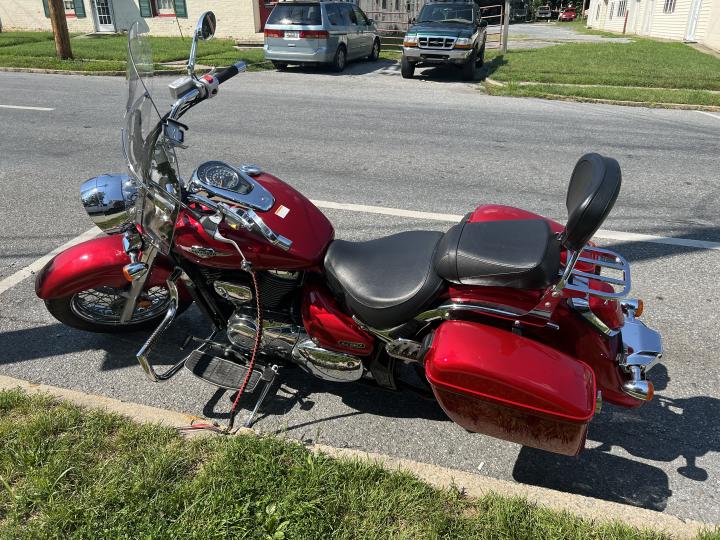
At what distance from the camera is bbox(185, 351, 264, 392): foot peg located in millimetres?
2736

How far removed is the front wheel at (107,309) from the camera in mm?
3137

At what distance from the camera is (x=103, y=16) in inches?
968

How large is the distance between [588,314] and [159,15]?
995 inches

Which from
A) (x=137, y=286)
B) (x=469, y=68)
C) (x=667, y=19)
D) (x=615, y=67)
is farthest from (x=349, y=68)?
(x=667, y=19)

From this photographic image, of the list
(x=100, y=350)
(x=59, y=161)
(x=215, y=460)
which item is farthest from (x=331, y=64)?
(x=215, y=460)

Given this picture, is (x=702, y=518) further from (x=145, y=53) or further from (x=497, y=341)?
(x=145, y=53)

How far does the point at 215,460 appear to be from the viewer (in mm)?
2391

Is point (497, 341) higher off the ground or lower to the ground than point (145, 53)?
lower

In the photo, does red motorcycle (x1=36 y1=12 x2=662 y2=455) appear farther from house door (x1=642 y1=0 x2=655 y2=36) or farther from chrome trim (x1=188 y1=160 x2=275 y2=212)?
house door (x1=642 y1=0 x2=655 y2=36)

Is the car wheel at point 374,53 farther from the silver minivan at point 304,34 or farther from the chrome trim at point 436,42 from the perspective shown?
the chrome trim at point 436,42

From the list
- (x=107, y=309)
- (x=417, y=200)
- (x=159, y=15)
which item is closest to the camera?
(x=107, y=309)

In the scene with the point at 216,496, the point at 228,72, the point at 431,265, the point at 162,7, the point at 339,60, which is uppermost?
the point at 162,7

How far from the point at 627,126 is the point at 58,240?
7767 millimetres

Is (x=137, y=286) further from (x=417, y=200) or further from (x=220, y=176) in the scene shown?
(x=417, y=200)
